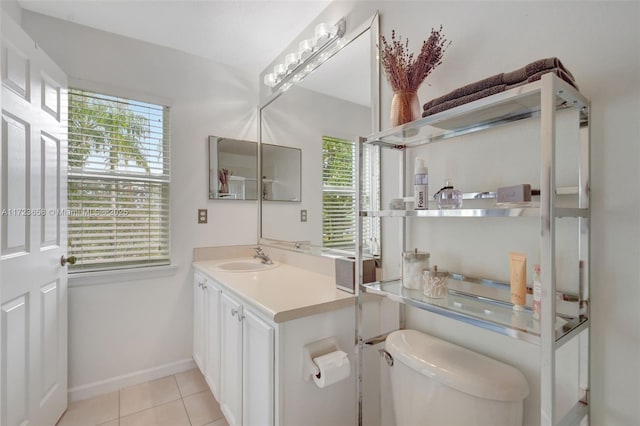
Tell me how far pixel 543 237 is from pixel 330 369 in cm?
84

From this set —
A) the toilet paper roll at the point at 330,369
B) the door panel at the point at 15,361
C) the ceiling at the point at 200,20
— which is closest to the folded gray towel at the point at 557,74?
the toilet paper roll at the point at 330,369

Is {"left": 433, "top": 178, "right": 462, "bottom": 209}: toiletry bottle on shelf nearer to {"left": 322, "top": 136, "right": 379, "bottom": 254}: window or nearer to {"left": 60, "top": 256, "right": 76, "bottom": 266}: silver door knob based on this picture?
{"left": 322, "top": 136, "right": 379, "bottom": 254}: window

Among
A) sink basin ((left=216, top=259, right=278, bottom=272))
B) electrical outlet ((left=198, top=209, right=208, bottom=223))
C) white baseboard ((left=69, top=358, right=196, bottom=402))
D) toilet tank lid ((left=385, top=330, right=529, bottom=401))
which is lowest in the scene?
white baseboard ((left=69, top=358, right=196, bottom=402))

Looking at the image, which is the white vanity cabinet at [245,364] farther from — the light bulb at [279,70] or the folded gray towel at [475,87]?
the light bulb at [279,70]

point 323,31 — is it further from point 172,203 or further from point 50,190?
point 50,190

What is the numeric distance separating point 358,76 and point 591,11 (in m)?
0.93

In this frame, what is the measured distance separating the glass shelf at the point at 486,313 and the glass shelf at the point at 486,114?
20.8 inches

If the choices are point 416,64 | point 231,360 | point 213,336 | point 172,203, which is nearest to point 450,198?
point 416,64

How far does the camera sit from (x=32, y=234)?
1.42 m

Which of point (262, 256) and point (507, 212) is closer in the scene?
point (507, 212)

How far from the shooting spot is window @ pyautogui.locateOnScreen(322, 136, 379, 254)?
55.9 inches

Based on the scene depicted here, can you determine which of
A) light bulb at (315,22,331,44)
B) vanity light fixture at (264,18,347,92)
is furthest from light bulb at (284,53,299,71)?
light bulb at (315,22,331,44)

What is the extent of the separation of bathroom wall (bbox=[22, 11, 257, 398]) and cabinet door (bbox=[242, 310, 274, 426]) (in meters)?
1.14

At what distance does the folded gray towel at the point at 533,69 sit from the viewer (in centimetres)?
68
